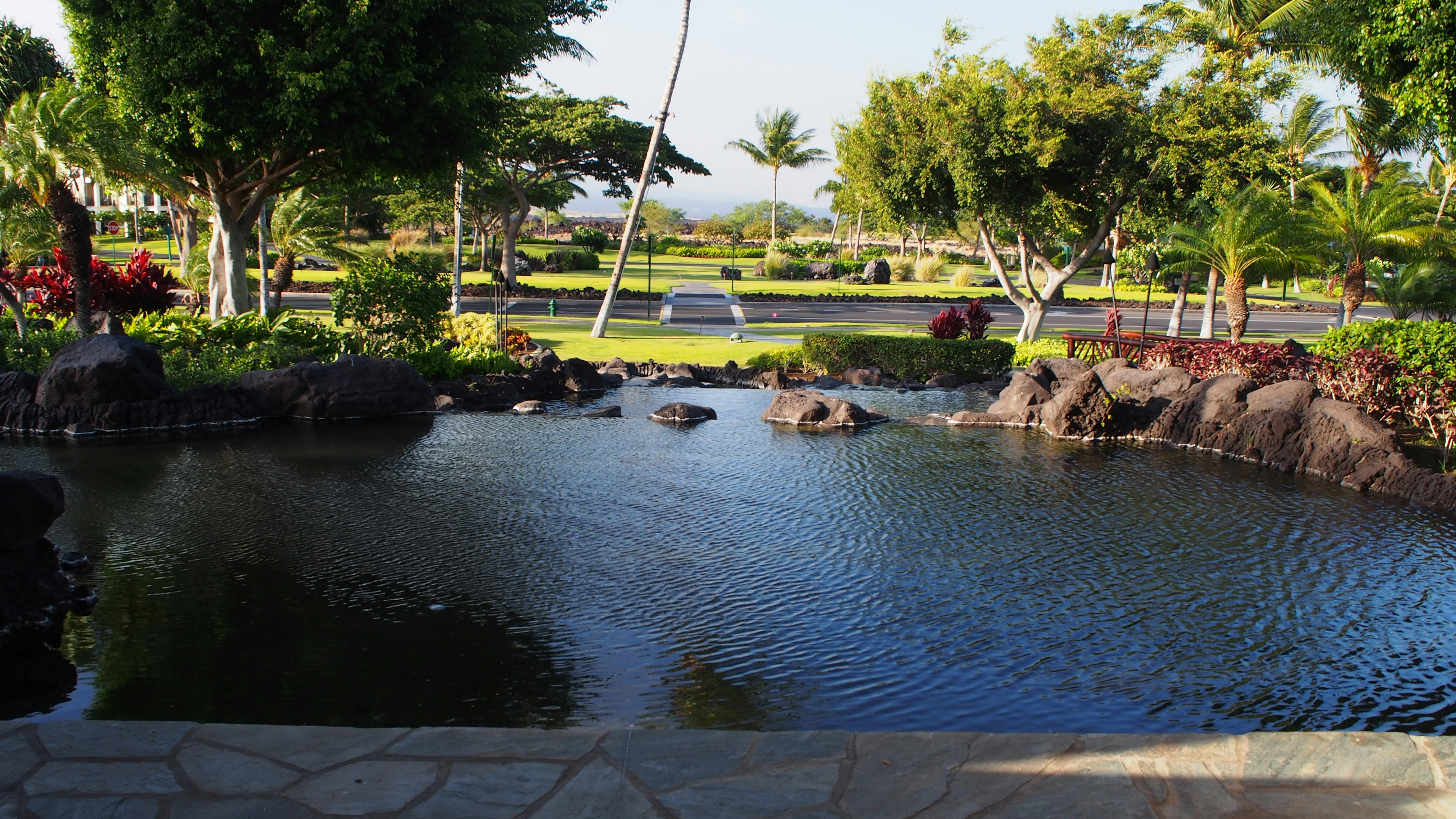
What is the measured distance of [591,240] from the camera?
6819 centimetres

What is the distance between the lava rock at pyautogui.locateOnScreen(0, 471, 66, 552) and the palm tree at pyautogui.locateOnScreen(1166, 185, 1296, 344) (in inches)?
923

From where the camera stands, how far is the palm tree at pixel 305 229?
87.1ft

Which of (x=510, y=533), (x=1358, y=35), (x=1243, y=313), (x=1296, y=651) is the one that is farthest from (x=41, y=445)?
(x=1243, y=313)

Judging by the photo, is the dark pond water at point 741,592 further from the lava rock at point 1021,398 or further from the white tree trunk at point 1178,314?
the white tree trunk at point 1178,314

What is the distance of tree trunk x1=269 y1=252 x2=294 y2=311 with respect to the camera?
2750cm

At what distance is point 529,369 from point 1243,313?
17413mm

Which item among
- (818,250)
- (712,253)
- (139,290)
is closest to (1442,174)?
(818,250)

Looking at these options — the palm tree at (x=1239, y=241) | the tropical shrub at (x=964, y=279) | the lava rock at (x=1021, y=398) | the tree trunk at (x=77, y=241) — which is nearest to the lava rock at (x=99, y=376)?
the tree trunk at (x=77, y=241)

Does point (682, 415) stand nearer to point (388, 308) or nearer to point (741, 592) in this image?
point (388, 308)

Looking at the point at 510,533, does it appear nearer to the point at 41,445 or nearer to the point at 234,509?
the point at 234,509

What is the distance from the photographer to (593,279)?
50.8 meters

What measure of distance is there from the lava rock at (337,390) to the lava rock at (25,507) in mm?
8158

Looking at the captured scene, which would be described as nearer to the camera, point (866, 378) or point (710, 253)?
point (866, 378)

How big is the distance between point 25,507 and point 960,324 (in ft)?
66.4
